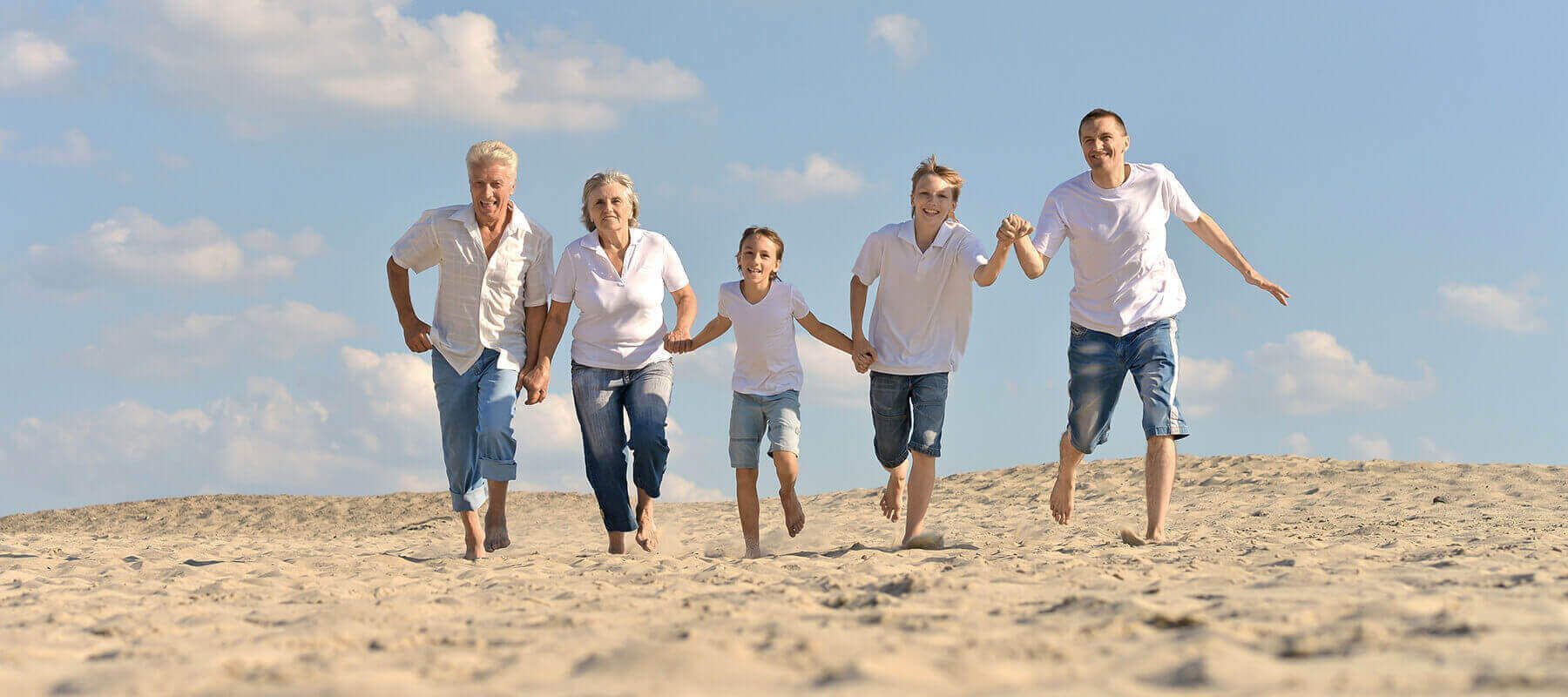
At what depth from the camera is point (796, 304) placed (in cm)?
636

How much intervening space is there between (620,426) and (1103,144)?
2860mm

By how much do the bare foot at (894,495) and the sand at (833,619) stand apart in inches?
10.1

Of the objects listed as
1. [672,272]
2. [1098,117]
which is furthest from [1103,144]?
[672,272]

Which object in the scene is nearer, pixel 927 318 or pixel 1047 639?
pixel 1047 639

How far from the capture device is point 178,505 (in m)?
16.2

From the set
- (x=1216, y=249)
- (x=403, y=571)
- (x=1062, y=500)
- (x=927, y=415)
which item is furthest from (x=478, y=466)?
(x=1216, y=249)

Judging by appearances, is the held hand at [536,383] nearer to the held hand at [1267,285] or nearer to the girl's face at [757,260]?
the girl's face at [757,260]

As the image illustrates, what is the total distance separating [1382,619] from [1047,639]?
37.6 inches

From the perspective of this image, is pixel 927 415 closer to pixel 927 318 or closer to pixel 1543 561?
pixel 927 318

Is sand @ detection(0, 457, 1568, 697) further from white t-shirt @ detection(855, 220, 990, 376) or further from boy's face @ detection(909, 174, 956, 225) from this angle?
boy's face @ detection(909, 174, 956, 225)

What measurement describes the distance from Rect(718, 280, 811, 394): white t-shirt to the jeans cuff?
50.0 inches

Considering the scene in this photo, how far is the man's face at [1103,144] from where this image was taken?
19.9 feet

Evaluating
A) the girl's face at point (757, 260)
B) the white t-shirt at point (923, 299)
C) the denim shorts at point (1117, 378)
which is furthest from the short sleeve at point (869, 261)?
the denim shorts at point (1117, 378)

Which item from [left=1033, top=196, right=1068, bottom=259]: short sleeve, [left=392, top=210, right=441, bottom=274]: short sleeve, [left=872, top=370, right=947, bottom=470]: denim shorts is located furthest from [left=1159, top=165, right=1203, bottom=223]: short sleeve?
[left=392, top=210, right=441, bottom=274]: short sleeve
